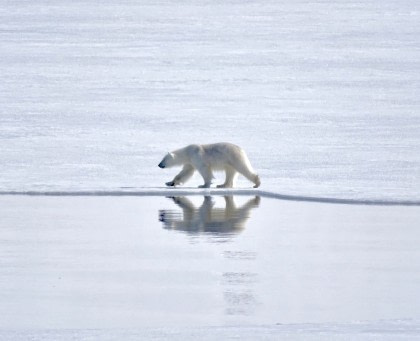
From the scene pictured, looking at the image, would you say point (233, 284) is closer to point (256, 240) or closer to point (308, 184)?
point (256, 240)

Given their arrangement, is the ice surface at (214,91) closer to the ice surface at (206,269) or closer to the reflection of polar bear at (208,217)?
the reflection of polar bear at (208,217)

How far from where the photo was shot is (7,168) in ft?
43.7

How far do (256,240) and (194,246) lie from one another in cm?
52

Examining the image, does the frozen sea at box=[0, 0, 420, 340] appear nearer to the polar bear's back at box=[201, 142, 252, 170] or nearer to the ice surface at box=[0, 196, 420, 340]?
the ice surface at box=[0, 196, 420, 340]

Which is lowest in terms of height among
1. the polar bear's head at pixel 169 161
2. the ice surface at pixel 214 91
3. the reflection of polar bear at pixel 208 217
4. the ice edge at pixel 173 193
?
the reflection of polar bear at pixel 208 217

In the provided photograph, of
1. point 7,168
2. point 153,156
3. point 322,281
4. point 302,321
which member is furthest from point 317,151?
point 302,321

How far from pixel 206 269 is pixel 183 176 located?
4846 mm

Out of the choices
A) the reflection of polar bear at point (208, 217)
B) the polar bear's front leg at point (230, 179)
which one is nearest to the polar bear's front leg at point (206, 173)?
the polar bear's front leg at point (230, 179)

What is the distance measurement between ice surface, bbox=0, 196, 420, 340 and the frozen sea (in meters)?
0.02

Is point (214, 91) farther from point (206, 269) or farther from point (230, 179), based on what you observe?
point (206, 269)

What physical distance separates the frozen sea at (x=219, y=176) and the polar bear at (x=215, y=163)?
30 cm

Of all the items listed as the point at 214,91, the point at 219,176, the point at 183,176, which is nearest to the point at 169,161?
the point at 183,176

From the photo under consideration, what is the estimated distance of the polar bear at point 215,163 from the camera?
1209 centimetres

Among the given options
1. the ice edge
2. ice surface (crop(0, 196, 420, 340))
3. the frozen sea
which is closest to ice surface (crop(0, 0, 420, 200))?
the frozen sea
